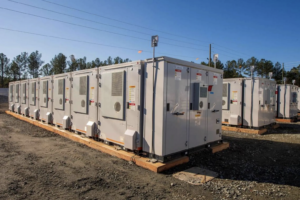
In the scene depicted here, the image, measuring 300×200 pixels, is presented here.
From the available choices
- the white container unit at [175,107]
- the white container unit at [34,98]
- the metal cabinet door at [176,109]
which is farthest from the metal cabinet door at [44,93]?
the metal cabinet door at [176,109]

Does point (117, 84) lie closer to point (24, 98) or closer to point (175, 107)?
point (175, 107)

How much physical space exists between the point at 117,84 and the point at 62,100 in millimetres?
3614

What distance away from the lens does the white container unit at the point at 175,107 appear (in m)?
4.12

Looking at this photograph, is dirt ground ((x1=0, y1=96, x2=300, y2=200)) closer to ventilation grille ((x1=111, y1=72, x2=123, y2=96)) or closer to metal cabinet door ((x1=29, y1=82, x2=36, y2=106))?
ventilation grille ((x1=111, y1=72, x2=123, y2=96))

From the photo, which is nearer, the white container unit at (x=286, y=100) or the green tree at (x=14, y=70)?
the white container unit at (x=286, y=100)

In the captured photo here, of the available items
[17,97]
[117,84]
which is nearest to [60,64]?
[17,97]

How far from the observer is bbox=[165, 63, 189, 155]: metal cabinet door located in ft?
13.8

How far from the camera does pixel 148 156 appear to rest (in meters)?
4.52

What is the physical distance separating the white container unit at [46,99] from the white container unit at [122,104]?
405 centimetres

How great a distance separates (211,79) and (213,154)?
198cm

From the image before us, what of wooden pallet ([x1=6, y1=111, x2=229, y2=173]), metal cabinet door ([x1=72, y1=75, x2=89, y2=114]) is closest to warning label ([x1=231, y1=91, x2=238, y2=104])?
wooden pallet ([x1=6, y1=111, x2=229, y2=173])

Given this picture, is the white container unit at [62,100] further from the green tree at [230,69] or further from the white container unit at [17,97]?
the green tree at [230,69]

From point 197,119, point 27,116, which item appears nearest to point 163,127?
point 197,119

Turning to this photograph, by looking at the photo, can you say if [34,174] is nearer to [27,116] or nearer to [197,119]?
[197,119]
